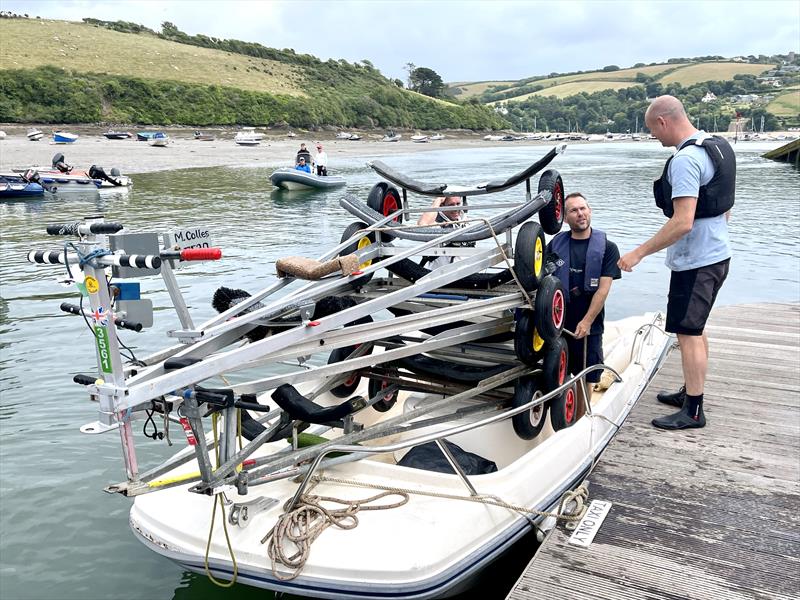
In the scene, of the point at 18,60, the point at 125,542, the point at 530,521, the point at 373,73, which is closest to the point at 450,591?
the point at 530,521

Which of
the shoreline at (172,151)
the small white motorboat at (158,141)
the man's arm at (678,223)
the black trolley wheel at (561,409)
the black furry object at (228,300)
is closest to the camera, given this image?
the black furry object at (228,300)

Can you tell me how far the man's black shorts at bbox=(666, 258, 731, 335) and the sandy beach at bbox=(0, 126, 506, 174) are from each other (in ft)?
125

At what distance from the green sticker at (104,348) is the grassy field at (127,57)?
77.1 metres

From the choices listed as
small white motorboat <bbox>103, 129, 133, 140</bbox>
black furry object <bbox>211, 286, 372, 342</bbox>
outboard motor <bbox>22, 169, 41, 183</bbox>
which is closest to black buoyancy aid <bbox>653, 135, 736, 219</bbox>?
black furry object <bbox>211, 286, 372, 342</bbox>

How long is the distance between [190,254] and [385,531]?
1.68m

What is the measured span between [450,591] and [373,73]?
136 meters

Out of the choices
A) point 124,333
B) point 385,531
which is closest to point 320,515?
point 385,531

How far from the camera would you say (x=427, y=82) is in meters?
142

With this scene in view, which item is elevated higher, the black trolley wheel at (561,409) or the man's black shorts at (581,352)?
the man's black shorts at (581,352)

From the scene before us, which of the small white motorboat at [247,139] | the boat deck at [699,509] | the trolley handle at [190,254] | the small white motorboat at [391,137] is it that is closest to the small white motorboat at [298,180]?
the boat deck at [699,509]

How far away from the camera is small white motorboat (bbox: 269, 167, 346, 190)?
28.5 metres

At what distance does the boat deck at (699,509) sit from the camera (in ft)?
11.1

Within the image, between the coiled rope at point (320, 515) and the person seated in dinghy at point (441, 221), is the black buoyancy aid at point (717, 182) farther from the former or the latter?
the coiled rope at point (320, 515)

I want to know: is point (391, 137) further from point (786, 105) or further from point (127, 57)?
point (786, 105)
